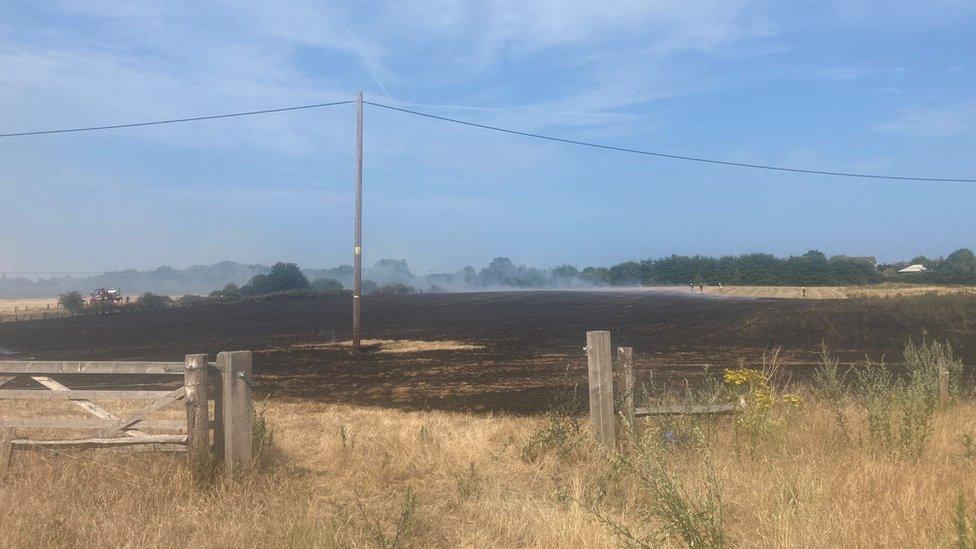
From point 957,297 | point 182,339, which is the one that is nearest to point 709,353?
point 182,339

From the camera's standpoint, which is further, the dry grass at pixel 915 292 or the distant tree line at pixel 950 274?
the distant tree line at pixel 950 274

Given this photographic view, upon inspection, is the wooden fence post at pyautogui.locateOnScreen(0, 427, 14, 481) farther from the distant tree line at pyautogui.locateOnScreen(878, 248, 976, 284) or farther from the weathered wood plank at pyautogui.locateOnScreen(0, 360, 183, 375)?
the distant tree line at pyautogui.locateOnScreen(878, 248, 976, 284)

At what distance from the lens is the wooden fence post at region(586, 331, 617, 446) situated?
8.00 m

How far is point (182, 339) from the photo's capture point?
3447cm

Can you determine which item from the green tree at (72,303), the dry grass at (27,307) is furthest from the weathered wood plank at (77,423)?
the green tree at (72,303)

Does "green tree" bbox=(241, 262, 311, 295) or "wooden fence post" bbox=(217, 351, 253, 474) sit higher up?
"green tree" bbox=(241, 262, 311, 295)

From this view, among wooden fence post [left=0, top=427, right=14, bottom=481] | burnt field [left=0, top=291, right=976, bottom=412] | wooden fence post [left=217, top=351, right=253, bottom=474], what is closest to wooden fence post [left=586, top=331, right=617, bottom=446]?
wooden fence post [left=217, top=351, right=253, bottom=474]

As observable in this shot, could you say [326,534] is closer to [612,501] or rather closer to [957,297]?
[612,501]

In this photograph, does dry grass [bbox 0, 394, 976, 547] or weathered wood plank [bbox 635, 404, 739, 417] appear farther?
weathered wood plank [bbox 635, 404, 739, 417]

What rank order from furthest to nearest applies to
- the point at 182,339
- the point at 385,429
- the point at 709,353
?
the point at 182,339 < the point at 709,353 < the point at 385,429

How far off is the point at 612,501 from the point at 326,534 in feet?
7.62

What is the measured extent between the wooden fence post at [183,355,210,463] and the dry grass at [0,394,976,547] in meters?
0.23

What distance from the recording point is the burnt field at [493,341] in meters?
18.2

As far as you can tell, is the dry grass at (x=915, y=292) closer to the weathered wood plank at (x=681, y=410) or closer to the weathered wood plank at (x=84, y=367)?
the weathered wood plank at (x=681, y=410)
